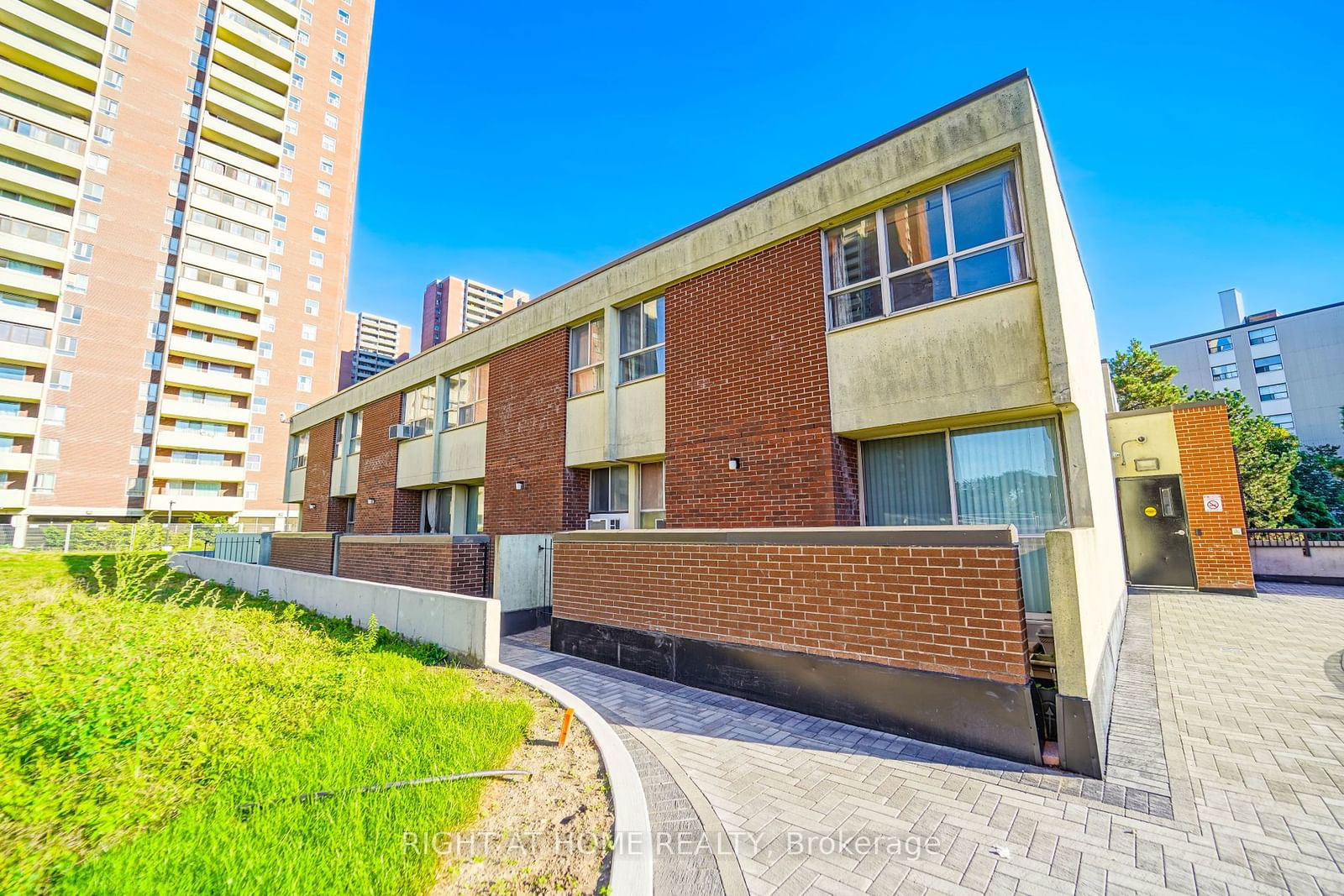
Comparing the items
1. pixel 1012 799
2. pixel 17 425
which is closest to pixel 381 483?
pixel 1012 799

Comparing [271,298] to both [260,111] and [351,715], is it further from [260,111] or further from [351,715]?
[351,715]

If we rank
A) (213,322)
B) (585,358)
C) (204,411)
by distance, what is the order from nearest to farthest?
(585,358)
(204,411)
(213,322)

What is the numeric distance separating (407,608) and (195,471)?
148 feet

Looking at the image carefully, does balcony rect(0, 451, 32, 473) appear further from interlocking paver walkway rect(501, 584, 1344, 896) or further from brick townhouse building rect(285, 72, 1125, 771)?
interlocking paver walkway rect(501, 584, 1344, 896)

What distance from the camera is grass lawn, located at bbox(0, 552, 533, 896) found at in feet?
8.39

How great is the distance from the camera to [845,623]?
4.84 meters

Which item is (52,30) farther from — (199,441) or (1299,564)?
(1299,564)

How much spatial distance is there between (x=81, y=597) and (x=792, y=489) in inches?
348

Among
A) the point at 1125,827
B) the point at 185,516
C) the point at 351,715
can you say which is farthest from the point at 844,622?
the point at 185,516

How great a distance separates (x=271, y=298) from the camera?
44.6 meters

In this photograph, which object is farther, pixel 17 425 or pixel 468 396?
pixel 17 425

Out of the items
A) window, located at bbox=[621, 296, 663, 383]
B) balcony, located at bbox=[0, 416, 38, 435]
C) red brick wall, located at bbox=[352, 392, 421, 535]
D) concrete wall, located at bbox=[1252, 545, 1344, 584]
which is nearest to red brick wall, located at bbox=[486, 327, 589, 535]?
window, located at bbox=[621, 296, 663, 383]

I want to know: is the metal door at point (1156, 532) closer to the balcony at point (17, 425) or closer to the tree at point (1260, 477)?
the tree at point (1260, 477)

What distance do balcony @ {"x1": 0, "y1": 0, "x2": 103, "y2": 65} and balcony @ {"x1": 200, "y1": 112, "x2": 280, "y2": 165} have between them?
21.4 ft
